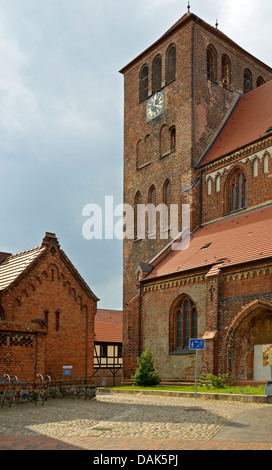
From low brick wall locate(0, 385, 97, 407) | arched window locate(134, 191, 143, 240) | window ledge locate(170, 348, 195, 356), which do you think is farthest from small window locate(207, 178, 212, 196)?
low brick wall locate(0, 385, 97, 407)

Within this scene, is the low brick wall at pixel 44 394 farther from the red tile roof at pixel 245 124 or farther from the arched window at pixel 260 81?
the arched window at pixel 260 81

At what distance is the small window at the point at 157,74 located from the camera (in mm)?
38875

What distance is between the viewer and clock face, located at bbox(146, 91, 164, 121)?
37.8 m

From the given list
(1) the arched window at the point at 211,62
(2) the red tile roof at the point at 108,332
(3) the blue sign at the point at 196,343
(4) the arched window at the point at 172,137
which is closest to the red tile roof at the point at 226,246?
(3) the blue sign at the point at 196,343

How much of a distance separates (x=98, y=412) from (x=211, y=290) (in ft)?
38.9

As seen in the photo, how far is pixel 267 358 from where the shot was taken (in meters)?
23.1

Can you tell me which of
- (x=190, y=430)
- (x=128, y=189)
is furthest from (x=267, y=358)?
(x=128, y=189)

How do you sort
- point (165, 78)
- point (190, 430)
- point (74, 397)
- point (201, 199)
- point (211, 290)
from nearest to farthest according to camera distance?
point (190, 430), point (74, 397), point (211, 290), point (201, 199), point (165, 78)

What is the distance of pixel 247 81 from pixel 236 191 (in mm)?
12737

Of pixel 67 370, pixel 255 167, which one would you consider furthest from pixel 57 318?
pixel 255 167

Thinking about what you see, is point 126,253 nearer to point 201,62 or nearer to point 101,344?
point 101,344

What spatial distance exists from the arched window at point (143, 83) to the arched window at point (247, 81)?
7.51 m

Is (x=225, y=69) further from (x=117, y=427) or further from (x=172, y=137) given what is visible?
(x=117, y=427)

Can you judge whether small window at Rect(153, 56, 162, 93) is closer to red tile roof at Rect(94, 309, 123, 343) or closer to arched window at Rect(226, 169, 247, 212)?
arched window at Rect(226, 169, 247, 212)
